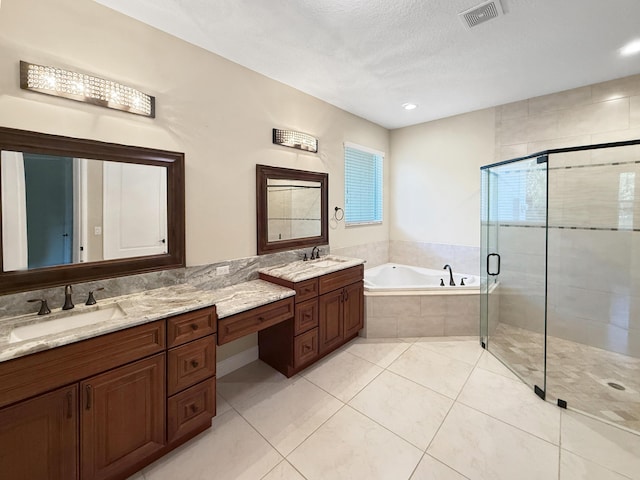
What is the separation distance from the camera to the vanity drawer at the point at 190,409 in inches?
62.6

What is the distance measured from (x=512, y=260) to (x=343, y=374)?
2332 mm

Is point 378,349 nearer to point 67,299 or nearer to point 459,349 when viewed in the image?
point 459,349

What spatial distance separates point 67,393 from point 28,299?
0.65 metres

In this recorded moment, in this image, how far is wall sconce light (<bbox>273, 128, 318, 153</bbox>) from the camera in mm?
2717

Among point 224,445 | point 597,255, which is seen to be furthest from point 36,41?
point 597,255

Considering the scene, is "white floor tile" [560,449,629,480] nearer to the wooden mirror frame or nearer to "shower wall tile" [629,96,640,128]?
the wooden mirror frame

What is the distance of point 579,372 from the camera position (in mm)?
2426

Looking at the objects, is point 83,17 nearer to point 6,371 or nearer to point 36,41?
point 36,41

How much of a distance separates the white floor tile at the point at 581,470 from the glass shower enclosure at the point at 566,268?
66cm

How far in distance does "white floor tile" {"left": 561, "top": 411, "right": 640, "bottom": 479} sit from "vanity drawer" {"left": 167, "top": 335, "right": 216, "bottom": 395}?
2259 mm

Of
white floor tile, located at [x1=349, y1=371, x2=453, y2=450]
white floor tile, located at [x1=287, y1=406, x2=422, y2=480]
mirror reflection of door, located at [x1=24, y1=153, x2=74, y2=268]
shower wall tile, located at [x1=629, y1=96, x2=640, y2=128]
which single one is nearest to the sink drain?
white floor tile, located at [x1=349, y1=371, x2=453, y2=450]

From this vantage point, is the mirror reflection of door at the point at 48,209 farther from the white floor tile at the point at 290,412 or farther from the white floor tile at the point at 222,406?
the white floor tile at the point at 290,412

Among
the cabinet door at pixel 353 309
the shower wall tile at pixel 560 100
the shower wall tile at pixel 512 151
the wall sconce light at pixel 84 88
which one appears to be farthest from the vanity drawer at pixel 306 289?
the shower wall tile at pixel 560 100

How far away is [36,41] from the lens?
1.52 m
